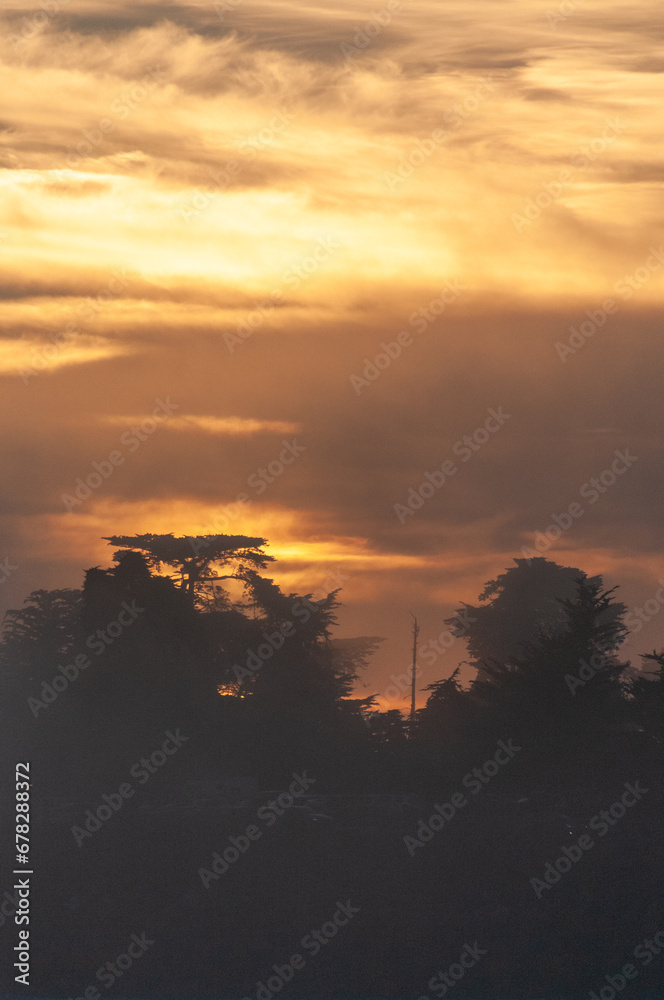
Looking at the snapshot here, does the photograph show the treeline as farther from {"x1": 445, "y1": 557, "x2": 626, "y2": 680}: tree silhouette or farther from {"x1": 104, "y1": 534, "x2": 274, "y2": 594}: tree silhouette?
{"x1": 445, "y1": 557, "x2": 626, "y2": 680}: tree silhouette

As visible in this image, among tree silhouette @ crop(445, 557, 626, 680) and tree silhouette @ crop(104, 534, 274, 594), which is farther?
tree silhouette @ crop(445, 557, 626, 680)

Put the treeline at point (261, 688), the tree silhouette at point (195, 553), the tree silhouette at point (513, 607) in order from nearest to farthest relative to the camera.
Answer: the treeline at point (261, 688) < the tree silhouette at point (195, 553) < the tree silhouette at point (513, 607)

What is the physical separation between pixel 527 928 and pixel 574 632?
14592mm

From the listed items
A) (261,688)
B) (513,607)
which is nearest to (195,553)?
(261,688)

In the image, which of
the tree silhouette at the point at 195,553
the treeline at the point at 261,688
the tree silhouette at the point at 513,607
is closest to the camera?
the treeline at the point at 261,688

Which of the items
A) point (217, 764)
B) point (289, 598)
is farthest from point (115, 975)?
point (289, 598)

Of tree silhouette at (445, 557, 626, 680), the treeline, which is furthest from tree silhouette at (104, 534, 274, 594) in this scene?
tree silhouette at (445, 557, 626, 680)

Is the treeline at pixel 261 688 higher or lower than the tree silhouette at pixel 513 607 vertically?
lower

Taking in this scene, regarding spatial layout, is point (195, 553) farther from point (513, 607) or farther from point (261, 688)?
point (513, 607)

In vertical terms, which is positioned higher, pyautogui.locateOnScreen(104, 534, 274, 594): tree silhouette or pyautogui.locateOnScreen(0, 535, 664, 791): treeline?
pyautogui.locateOnScreen(104, 534, 274, 594): tree silhouette

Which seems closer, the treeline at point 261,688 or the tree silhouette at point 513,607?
the treeline at point 261,688

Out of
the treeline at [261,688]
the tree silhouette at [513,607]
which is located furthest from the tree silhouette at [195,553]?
the tree silhouette at [513,607]

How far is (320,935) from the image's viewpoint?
58312mm

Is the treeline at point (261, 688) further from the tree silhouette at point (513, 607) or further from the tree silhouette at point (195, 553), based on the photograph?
the tree silhouette at point (513, 607)
